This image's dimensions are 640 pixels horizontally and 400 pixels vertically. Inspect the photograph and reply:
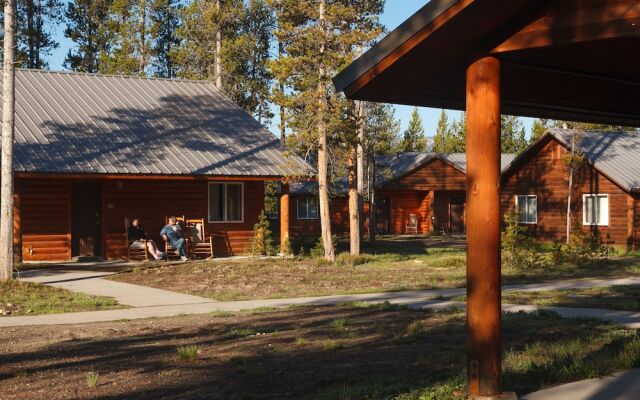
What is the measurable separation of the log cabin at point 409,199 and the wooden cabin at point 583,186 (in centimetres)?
1283

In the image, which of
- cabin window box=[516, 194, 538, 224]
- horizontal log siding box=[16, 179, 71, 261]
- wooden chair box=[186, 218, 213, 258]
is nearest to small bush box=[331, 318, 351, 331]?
wooden chair box=[186, 218, 213, 258]

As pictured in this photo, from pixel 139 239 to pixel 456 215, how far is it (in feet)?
106

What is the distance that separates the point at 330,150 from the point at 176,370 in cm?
1955

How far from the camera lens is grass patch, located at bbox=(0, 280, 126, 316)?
16.2 meters

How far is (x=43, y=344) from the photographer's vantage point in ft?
38.2

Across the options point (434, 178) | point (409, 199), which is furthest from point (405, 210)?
point (434, 178)

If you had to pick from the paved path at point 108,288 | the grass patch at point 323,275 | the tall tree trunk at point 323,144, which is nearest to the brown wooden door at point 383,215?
the grass patch at point 323,275

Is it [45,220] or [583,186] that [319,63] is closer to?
[45,220]

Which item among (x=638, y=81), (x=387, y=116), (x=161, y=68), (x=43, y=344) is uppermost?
(x=161, y=68)

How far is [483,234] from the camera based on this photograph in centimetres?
714

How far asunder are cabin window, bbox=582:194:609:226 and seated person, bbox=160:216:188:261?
1774 cm

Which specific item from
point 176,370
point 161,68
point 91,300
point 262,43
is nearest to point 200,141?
point 91,300

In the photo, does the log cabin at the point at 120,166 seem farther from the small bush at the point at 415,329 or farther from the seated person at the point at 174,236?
the small bush at the point at 415,329

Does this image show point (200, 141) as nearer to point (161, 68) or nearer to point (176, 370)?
point (176, 370)
